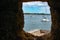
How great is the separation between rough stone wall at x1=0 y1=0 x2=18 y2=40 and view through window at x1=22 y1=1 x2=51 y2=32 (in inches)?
130

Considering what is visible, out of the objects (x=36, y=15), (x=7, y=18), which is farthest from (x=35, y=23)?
(x=7, y=18)

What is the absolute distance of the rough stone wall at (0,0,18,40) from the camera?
1.35m

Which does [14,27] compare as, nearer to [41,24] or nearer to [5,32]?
[5,32]

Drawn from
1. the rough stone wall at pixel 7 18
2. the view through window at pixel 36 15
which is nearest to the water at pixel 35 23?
the view through window at pixel 36 15

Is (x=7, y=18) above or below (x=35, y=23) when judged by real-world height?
above

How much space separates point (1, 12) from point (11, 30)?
0.17 metres

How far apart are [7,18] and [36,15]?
3.54 m

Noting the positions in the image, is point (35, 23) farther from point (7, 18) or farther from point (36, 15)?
point (7, 18)

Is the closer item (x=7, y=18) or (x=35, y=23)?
(x=7, y=18)

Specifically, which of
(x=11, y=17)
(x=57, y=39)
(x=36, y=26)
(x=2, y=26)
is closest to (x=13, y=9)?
(x=11, y=17)

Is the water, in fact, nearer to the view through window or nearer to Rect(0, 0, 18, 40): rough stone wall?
the view through window

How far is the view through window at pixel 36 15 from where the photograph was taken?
15.6 ft

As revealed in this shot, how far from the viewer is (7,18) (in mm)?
1361

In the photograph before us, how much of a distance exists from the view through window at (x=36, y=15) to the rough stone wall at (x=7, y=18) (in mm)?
3307
